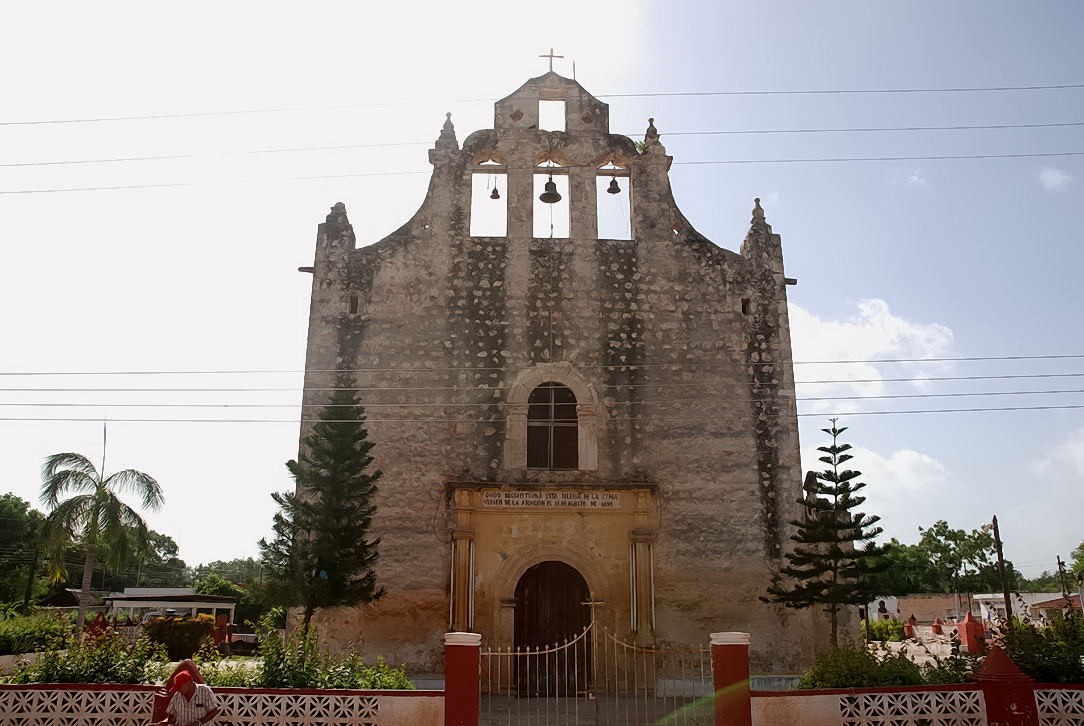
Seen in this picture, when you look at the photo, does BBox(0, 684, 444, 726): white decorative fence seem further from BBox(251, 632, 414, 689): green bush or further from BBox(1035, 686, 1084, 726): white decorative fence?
BBox(1035, 686, 1084, 726): white decorative fence

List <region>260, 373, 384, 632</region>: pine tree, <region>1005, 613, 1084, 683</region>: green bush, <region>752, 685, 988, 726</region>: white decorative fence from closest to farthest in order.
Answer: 1. <region>752, 685, 988, 726</region>: white decorative fence
2. <region>1005, 613, 1084, 683</region>: green bush
3. <region>260, 373, 384, 632</region>: pine tree

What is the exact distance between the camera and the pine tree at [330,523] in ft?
44.1

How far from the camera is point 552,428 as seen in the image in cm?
A: 1579

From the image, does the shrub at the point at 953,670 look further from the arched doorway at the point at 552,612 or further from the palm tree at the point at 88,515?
the palm tree at the point at 88,515

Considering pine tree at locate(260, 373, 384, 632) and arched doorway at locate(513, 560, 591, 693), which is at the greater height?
pine tree at locate(260, 373, 384, 632)

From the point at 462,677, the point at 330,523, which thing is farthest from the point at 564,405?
the point at 462,677

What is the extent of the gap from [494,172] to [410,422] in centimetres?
567

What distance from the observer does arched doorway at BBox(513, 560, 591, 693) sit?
48.2 feet

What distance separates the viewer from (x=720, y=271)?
666 inches

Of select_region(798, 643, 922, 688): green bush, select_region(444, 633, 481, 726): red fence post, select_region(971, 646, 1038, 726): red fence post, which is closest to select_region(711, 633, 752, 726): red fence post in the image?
select_region(798, 643, 922, 688): green bush

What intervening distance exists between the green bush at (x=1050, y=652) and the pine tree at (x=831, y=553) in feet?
12.0

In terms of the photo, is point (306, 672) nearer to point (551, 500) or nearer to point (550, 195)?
point (551, 500)

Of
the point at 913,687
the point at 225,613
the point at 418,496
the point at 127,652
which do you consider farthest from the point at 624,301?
the point at 225,613

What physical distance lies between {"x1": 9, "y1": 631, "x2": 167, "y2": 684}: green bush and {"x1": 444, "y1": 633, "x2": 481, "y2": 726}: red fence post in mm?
3789
